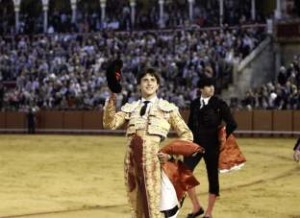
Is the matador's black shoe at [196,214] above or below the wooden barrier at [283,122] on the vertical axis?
above

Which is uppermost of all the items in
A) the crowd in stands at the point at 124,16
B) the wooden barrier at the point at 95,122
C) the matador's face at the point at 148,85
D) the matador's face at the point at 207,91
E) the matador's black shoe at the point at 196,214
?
the crowd in stands at the point at 124,16

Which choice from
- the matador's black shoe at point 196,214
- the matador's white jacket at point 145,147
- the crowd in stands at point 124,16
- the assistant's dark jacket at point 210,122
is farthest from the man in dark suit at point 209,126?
the crowd in stands at point 124,16

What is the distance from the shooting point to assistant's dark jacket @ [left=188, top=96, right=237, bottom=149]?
726 cm

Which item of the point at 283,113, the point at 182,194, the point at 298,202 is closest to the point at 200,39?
the point at 283,113

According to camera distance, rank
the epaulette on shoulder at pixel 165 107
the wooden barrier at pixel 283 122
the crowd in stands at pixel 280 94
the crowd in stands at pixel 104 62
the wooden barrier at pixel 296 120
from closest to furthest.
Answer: the epaulette on shoulder at pixel 165 107, the crowd in stands at pixel 280 94, the wooden barrier at pixel 296 120, the wooden barrier at pixel 283 122, the crowd in stands at pixel 104 62

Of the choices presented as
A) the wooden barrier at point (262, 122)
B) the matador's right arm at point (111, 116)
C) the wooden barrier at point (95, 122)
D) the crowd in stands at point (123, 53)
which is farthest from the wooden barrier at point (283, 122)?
the matador's right arm at point (111, 116)

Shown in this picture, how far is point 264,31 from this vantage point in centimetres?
2716

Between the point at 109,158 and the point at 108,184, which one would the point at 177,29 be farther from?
the point at 108,184

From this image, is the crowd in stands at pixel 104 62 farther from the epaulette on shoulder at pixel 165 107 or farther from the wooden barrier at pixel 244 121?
the epaulette on shoulder at pixel 165 107

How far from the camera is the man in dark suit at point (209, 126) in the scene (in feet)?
23.8

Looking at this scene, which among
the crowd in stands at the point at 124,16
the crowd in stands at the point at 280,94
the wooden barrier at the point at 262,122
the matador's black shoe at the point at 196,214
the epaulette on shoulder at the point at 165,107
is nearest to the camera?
the epaulette on shoulder at the point at 165,107

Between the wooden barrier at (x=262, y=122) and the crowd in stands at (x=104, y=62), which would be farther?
the crowd in stands at (x=104, y=62)

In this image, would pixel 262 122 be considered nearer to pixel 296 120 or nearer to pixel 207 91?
pixel 296 120

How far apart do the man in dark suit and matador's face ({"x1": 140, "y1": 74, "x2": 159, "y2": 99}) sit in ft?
6.74
